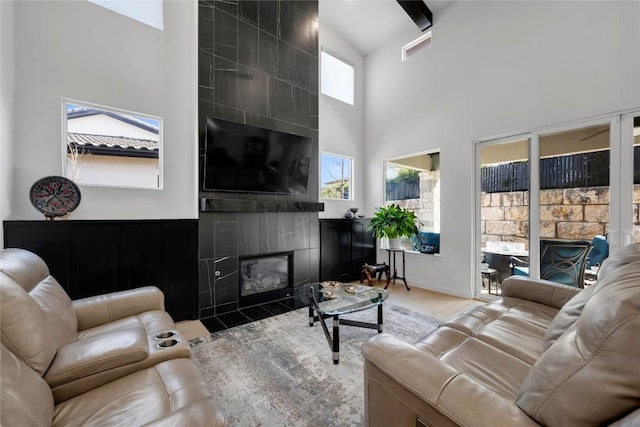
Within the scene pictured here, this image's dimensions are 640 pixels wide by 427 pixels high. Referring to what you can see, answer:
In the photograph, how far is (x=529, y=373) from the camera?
3.09 ft

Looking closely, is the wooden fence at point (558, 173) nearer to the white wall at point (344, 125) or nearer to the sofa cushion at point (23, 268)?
the white wall at point (344, 125)

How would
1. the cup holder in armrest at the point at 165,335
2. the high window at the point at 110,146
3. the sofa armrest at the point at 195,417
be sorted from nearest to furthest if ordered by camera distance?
the sofa armrest at the point at 195,417 → the cup holder in armrest at the point at 165,335 → the high window at the point at 110,146

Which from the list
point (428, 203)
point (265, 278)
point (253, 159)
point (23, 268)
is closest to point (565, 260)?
point (428, 203)

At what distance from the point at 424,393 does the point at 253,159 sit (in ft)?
10.5

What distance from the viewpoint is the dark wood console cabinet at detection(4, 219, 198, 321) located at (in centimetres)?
241

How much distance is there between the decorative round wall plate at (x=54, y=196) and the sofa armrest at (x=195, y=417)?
2.43 meters

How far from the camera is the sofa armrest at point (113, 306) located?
73.8 inches

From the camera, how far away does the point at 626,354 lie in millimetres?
700

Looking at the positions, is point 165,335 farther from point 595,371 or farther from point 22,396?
point 595,371

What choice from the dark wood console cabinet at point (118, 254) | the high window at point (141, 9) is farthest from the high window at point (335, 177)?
the high window at point (141, 9)

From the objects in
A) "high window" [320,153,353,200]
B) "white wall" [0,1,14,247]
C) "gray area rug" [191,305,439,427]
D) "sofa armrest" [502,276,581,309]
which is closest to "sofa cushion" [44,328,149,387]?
"gray area rug" [191,305,439,427]

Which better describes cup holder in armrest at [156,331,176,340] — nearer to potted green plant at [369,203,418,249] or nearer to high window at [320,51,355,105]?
potted green plant at [369,203,418,249]

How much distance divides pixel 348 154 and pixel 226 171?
260 cm

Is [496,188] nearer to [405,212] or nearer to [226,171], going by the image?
[405,212]
